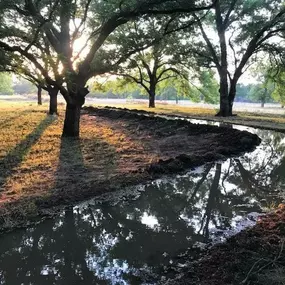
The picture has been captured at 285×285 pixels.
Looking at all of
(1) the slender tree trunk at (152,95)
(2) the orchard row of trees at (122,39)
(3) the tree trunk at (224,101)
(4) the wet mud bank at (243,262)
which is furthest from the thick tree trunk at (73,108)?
(1) the slender tree trunk at (152,95)

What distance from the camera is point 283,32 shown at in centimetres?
2459

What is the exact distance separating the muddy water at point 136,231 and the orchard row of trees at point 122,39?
714 cm

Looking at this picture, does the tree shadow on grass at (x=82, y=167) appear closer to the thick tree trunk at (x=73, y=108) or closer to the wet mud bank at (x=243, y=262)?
the thick tree trunk at (x=73, y=108)

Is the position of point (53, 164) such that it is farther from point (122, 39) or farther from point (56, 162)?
point (122, 39)

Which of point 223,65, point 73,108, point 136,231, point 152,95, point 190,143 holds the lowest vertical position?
point 136,231

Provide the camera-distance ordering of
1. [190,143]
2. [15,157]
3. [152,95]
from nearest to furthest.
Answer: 1. [15,157]
2. [190,143]
3. [152,95]

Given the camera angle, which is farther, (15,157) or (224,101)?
(224,101)

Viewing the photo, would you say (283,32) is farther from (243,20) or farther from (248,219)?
(248,219)

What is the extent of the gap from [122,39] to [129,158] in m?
11.0

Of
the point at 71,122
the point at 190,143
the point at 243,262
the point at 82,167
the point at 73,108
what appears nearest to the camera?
the point at 243,262

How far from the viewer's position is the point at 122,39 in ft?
68.0

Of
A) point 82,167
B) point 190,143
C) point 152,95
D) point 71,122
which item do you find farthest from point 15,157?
point 152,95

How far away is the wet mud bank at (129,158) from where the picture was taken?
6.95 m

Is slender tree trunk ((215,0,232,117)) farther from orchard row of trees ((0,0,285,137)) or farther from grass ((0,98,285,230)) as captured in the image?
grass ((0,98,285,230))
